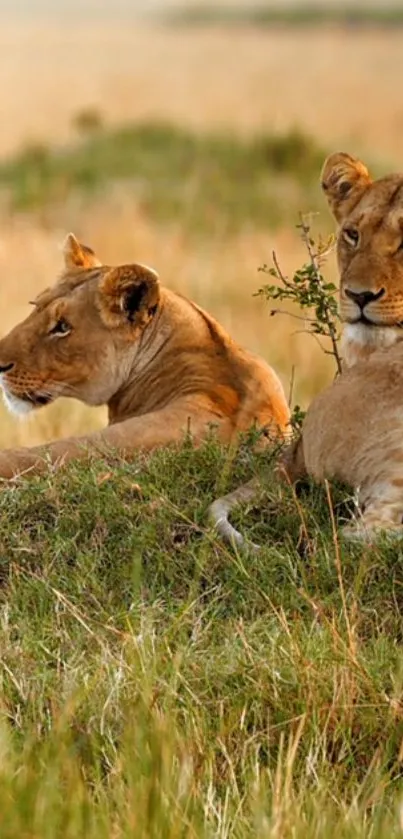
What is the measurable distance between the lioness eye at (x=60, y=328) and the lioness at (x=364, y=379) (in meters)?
0.80

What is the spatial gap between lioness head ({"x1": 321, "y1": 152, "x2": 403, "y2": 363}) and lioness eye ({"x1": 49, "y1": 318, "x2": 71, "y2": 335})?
Answer: 2.60ft

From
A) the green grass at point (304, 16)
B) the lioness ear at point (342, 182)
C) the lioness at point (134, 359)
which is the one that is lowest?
the green grass at point (304, 16)

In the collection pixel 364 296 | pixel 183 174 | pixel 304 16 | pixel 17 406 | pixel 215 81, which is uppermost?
pixel 364 296

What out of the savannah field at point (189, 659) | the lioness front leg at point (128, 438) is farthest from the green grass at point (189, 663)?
the lioness front leg at point (128, 438)

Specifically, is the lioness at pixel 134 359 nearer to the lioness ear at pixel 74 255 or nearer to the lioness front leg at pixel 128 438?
the lioness front leg at pixel 128 438

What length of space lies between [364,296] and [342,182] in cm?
62

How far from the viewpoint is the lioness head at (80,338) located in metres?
5.22

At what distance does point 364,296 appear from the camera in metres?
4.82

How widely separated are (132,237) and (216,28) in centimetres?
4597

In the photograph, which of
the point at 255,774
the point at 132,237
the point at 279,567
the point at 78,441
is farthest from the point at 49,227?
the point at 255,774

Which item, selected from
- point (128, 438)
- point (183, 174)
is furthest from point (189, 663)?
point (183, 174)

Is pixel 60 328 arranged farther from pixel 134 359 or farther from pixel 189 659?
pixel 189 659

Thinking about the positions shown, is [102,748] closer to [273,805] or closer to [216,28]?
[273,805]

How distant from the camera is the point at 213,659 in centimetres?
368
